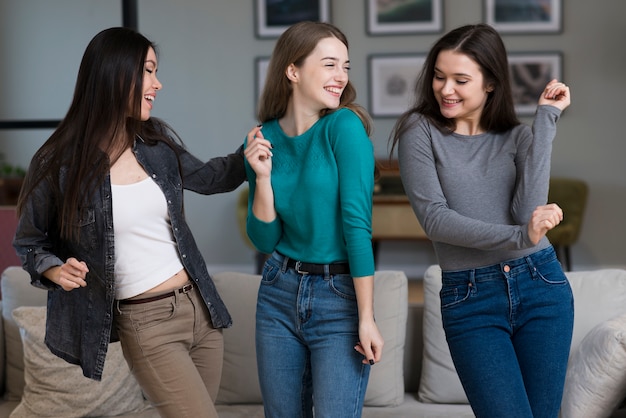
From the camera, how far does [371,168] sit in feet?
5.92

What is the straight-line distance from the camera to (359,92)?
6.88 m

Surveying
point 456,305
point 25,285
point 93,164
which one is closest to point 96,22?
point 25,285

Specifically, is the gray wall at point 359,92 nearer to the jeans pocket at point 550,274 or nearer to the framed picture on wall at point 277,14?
the framed picture on wall at point 277,14

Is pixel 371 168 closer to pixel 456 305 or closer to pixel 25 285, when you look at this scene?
pixel 456 305

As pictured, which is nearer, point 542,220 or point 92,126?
point 542,220

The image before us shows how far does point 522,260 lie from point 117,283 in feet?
2.91

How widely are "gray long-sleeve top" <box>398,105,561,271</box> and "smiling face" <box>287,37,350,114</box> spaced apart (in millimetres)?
207

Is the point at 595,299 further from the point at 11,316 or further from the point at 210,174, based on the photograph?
the point at 11,316

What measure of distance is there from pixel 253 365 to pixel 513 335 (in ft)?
4.02

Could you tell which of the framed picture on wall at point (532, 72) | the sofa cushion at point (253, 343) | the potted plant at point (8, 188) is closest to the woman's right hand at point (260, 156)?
the sofa cushion at point (253, 343)

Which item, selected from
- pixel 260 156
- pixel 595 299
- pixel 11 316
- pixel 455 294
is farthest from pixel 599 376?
pixel 11 316

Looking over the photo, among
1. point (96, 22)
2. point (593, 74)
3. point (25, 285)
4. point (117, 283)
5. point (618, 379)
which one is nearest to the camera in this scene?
point (117, 283)

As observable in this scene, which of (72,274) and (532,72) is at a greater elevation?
(532,72)

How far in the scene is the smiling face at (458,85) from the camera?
1.91m
